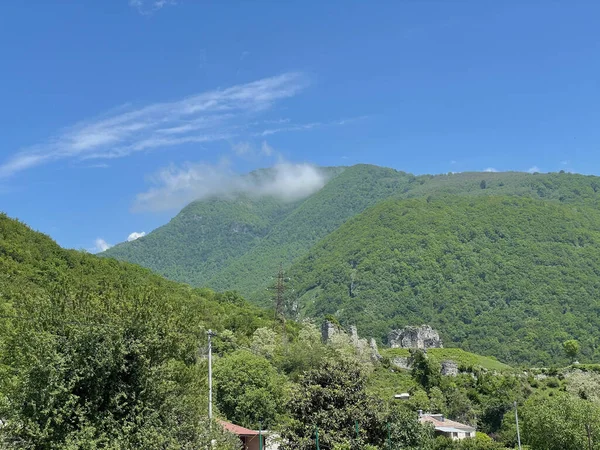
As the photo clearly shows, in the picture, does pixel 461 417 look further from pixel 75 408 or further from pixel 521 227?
pixel 521 227

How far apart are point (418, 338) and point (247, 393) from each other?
249 ft

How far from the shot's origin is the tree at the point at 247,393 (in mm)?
44375

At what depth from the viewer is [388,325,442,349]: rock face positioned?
377ft

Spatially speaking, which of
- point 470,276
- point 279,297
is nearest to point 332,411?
point 279,297

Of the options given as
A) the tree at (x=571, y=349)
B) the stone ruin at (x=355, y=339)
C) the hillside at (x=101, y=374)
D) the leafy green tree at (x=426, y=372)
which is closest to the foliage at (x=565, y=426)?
the hillside at (x=101, y=374)

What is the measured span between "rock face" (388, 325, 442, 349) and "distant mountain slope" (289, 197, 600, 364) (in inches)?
934

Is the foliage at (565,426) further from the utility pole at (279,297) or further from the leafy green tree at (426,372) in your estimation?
the utility pole at (279,297)

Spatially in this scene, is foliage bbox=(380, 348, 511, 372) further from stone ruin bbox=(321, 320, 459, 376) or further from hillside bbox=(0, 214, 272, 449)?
hillside bbox=(0, 214, 272, 449)

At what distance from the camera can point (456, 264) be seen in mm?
168000

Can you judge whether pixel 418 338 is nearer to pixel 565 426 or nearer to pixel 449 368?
pixel 449 368

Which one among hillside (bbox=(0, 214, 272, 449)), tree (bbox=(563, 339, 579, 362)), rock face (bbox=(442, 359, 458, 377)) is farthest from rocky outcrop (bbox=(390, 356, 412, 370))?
hillside (bbox=(0, 214, 272, 449))

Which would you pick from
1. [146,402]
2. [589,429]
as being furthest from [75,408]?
[589,429]

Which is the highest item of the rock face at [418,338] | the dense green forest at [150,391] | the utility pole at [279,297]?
the utility pole at [279,297]

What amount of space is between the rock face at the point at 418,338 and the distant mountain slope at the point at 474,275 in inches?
934
